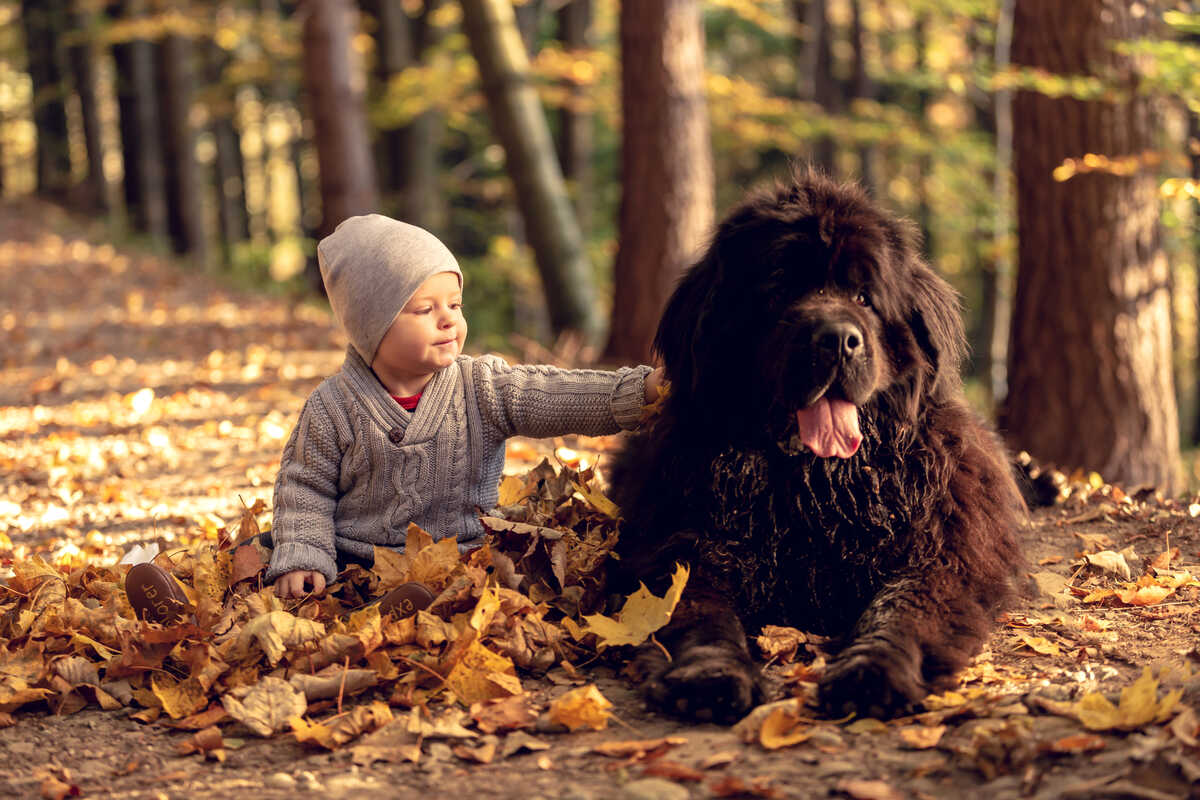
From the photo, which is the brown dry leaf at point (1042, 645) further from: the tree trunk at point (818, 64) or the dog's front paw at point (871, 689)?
the tree trunk at point (818, 64)

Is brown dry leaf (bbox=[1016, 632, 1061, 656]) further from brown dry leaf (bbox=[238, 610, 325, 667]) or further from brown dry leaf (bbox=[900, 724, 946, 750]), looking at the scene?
brown dry leaf (bbox=[238, 610, 325, 667])

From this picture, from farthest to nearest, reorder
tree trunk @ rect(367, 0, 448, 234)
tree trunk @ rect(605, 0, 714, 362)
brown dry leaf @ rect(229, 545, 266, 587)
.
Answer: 1. tree trunk @ rect(367, 0, 448, 234)
2. tree trunk @ rect(605, 0, 714, 362)
3. brown dry leaf @ rect(229, 545, 266, 587)

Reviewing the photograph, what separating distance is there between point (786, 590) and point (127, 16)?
65.1 ft

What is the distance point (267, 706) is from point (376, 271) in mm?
1456

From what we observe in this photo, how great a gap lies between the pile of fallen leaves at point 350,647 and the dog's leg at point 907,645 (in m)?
0.56

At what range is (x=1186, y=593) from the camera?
12.9 feet

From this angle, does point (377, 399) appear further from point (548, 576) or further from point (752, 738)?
point (752, 738)

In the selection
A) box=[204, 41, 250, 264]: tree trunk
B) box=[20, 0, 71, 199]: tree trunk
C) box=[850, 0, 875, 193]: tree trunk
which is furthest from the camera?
box=[20, 0, 71, 199]: tree trunk

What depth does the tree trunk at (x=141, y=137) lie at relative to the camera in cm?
2253

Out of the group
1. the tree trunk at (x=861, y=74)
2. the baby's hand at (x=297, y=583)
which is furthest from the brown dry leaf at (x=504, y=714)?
the tree trunk at (x=861, y=74)

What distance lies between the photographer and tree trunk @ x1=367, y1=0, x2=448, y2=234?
55.0ft

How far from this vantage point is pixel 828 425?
3.32 metres

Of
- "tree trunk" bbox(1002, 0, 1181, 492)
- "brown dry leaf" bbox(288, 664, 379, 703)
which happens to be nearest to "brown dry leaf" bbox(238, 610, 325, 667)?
"brown dry leaf" bbox(288, 664, 379, 703)

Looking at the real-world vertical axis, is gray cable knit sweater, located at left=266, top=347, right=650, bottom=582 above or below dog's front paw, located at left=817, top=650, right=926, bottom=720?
above
